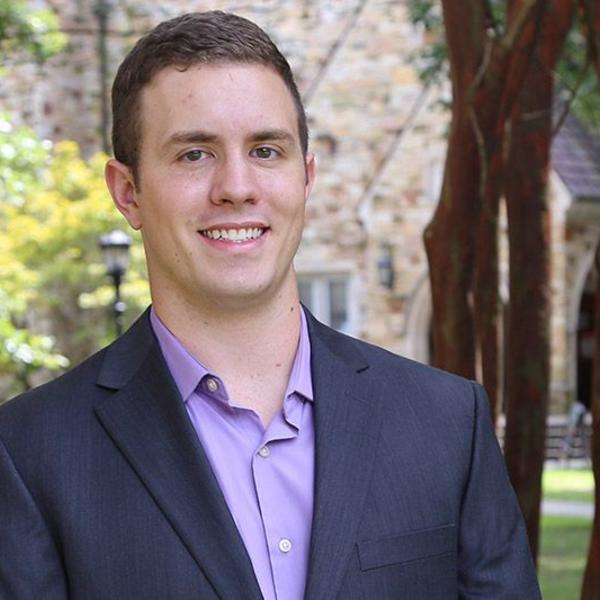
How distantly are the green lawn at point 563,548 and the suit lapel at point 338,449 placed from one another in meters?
8.65

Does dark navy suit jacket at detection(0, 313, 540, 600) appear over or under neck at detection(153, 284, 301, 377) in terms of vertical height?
under

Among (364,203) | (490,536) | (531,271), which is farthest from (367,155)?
(490,536)

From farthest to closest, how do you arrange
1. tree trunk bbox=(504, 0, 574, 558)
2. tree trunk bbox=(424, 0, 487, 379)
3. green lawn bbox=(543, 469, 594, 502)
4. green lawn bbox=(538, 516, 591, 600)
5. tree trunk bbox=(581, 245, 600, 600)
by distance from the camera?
green lawn bbox=(543, 469, 594, 502) < green lawn bbox=(538, 516, 591, 600) < tree trunk bbox=(504, 0, 574, 558) < tree trunk bbox=(424, 0, 487, 379) < tree trunk bbox=(581, 245, 600, 600)

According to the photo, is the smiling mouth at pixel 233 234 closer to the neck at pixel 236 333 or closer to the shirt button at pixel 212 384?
the neck at pixel 236 333

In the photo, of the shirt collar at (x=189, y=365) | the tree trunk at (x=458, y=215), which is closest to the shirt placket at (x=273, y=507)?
the shirt collar at (x=189, y=365)

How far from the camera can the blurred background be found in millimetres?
9703

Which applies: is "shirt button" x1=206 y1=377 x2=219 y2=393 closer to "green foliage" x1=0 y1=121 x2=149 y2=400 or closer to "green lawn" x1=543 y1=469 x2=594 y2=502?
"green lawn" x1=543 y1=469 x2=594 y2=502

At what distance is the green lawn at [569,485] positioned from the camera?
65.1ft

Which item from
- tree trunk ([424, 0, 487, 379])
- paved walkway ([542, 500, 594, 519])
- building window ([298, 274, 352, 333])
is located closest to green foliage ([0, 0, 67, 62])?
paved walkway ([542, 500, 594, 519])

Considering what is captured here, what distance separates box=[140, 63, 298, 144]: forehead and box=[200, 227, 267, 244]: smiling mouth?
165 millimetres

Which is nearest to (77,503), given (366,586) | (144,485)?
(144,485)

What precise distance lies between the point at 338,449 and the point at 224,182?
493mm

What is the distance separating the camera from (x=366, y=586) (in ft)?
9.89

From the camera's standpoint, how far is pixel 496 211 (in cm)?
859
